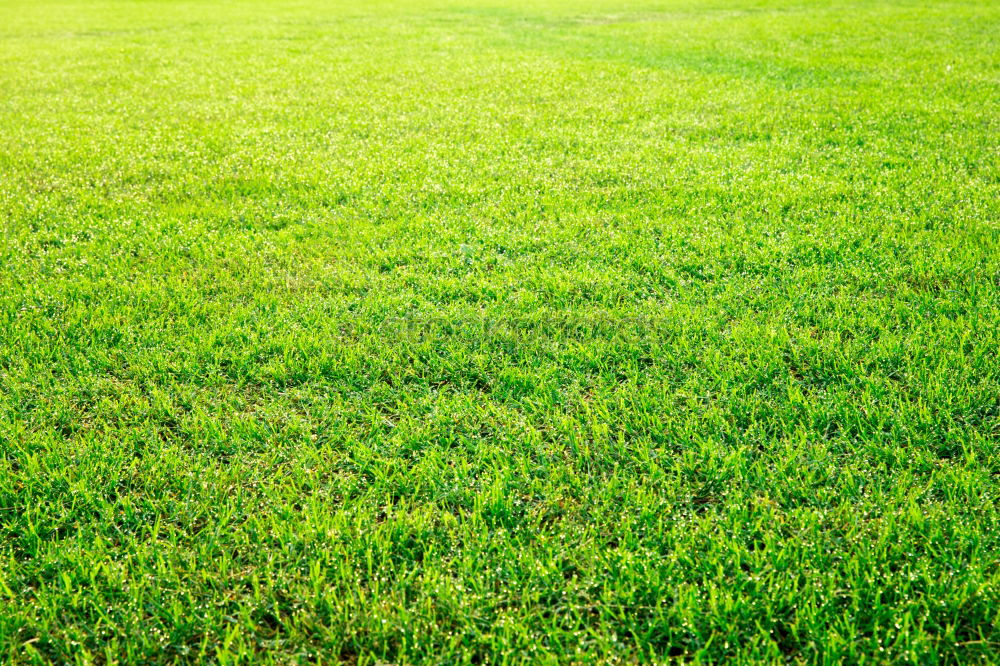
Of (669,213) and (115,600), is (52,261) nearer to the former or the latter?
(115,600)

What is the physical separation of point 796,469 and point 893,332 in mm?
1305

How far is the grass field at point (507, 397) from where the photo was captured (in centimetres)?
229

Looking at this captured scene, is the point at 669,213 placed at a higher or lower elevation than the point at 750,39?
lower

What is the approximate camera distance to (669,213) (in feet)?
17.7

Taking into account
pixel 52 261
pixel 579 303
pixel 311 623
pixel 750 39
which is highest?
pixel 750 39

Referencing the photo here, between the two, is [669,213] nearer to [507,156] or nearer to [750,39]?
[507,156]

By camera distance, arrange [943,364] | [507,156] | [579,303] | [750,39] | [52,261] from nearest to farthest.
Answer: [943,364], [579,303], [52,261], [507,156], [750,39]

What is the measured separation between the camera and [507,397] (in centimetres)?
334

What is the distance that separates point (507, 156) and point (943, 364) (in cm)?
450

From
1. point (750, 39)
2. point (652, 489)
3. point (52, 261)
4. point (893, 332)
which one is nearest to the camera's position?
point (652, 489)

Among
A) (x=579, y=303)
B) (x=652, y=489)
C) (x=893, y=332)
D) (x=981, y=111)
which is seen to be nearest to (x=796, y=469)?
(x=652, y=489)

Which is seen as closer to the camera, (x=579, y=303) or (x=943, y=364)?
(x=943, y=364)

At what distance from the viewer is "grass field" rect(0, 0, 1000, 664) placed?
2289 mm

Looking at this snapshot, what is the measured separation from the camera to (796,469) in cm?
282
